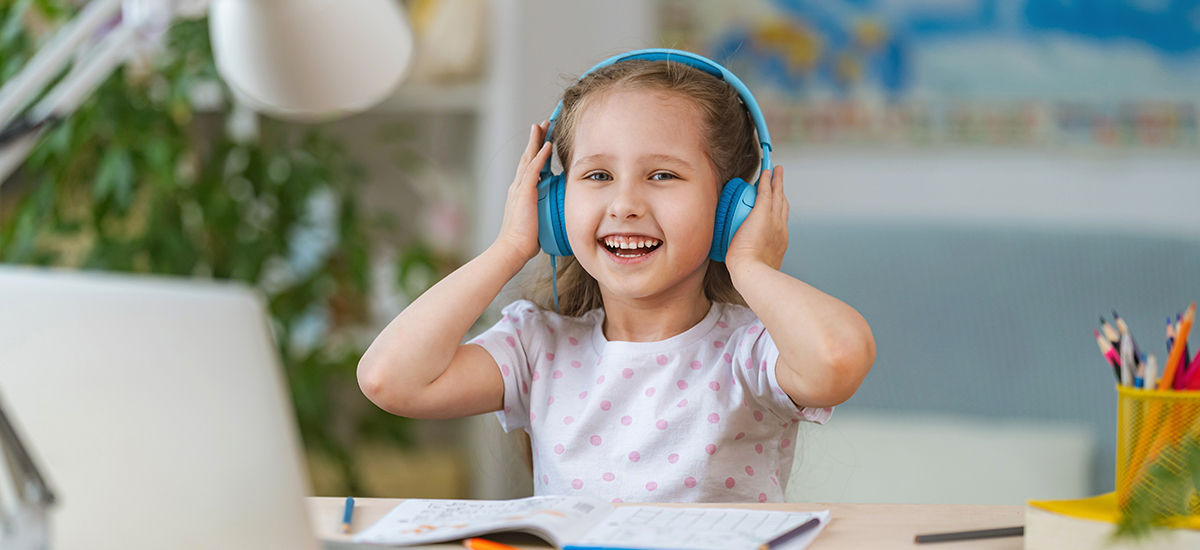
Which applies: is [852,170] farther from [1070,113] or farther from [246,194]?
[246,194]

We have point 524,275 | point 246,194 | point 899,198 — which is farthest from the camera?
point 899,198

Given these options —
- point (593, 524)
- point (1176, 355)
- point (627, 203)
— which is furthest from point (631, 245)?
point (1176, 355)

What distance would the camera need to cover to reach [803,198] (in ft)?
8.01

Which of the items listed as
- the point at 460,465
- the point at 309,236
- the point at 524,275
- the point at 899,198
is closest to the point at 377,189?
the point at 309,236

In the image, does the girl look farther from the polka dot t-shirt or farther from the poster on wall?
the poster on wall

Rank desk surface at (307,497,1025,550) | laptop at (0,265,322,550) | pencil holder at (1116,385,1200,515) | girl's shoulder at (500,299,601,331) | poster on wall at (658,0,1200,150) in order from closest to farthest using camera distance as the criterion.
Answer: laptop at (0,265,322,550), pencil holder at (1116,385,1200,515), desk surface at (307,497,1025,550), girl's shoulder at (500,299,601,331), poster on wall at (658,0,1200,150)

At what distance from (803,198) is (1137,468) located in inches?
69.2

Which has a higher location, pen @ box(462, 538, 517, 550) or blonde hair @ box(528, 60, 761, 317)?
blonde hair @ box(528, 60, 761, 317)

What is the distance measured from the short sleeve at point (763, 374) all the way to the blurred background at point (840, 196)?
3.10ft

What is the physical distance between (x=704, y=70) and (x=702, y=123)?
2.3 inches

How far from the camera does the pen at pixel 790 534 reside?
2.39ft

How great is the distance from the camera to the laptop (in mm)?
529

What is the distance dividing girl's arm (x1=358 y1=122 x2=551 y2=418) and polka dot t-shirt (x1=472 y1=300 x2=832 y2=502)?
0.03 metres

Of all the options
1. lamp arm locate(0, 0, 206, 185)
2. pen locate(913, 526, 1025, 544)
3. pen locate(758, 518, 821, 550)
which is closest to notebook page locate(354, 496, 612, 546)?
pen locate(758, 518, 821, 550)
